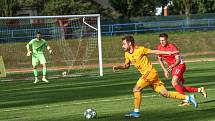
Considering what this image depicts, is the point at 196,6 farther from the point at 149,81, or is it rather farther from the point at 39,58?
the point at 149,81

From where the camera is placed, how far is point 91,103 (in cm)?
1628

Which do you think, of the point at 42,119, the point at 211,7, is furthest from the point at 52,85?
the point at 211,7

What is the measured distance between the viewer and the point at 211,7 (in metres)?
71.4

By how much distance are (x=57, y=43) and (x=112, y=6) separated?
30.8m

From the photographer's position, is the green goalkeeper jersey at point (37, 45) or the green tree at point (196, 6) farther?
the green tree at point (196, 6)

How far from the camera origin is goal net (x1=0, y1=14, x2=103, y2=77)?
3522 cm

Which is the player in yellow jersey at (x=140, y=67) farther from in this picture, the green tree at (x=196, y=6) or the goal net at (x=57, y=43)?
the green tree at (x=196, y=6)

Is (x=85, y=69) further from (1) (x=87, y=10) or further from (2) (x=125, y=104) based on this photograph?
(1) (x=87, y=10)

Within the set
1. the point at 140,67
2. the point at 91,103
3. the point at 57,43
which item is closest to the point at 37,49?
the point at 91,103

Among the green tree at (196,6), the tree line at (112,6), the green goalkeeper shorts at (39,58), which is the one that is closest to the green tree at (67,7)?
the tree line at (112,6)

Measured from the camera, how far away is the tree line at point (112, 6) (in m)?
57.6

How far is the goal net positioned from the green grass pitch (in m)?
11.3

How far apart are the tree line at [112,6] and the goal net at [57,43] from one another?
614 inches

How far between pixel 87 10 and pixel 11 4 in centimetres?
713
